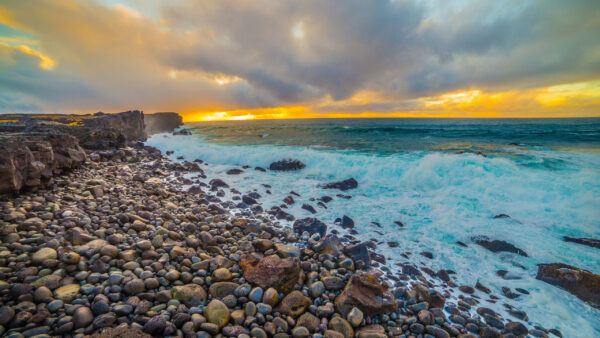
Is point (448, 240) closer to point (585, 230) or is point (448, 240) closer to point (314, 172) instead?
point (585, 230)

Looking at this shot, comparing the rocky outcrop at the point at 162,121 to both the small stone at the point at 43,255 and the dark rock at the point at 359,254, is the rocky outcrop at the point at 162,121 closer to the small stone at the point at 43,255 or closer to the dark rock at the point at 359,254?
the small stone at the point at 43,255

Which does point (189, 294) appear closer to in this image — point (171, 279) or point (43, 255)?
point (171, 279)

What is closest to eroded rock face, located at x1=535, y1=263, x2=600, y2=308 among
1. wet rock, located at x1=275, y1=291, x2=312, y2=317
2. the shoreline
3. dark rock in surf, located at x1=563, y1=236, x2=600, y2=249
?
the shoreline

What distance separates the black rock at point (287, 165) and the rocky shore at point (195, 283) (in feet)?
22.8

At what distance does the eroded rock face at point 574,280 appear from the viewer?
3.59 m

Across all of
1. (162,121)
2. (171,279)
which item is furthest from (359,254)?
(162,121)

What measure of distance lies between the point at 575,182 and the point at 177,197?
47.5 ft

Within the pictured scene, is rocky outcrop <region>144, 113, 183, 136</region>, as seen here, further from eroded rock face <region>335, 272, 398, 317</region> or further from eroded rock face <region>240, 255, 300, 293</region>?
eroded rock face <region>335, 272, 398, 317</region>

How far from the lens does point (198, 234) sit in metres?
4.26

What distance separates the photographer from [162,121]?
5853 cm

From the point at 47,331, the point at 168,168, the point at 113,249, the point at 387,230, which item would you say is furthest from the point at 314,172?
the point at 47,331

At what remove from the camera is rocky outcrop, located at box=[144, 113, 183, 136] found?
52312mm

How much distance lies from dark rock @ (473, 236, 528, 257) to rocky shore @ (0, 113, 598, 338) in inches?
32.6

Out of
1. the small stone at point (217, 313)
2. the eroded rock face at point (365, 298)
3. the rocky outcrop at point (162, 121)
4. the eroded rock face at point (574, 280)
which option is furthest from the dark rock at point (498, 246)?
the rocky outcrop at point (162, 121)
